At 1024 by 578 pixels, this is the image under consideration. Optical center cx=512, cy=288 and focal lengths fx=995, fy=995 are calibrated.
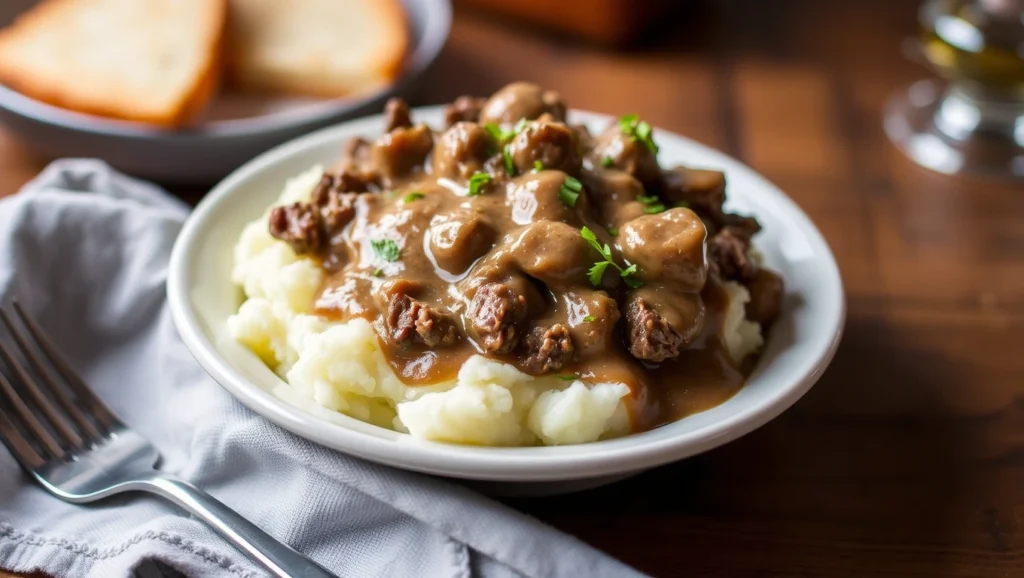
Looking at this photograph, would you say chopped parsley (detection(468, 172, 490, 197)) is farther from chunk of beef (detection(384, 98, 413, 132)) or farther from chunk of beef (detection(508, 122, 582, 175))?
chunk of beef (detection(384, 98, 413, 132))

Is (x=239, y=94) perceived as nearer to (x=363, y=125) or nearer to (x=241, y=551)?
(x=363, y=125)

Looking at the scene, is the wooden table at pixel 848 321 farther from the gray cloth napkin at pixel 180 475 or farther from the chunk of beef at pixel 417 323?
the chunk of beef at pixel 417 323

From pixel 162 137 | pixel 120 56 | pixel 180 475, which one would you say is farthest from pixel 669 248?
pixel 120 56

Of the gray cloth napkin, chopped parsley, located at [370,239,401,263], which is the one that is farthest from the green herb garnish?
the gray cloth napkin

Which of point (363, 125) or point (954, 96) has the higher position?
point (363, 125)

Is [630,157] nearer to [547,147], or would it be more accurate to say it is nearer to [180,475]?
[547,147]


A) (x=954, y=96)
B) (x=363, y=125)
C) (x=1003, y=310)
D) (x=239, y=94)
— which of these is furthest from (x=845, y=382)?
(x=239, y=94)
